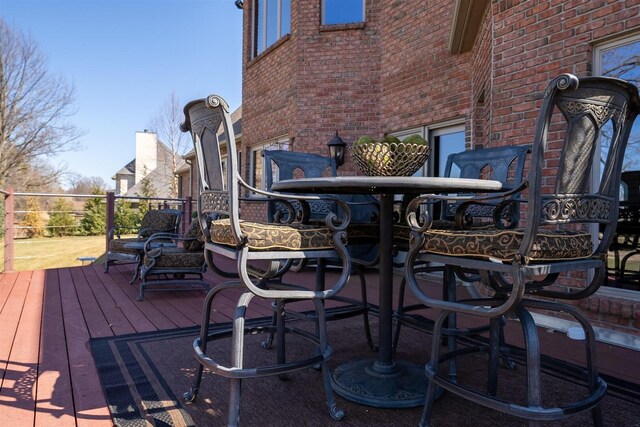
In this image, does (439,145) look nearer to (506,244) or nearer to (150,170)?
(506,244)

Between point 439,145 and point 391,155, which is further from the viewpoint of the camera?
point 439,145

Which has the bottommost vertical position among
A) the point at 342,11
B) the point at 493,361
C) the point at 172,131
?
the point at 493,361

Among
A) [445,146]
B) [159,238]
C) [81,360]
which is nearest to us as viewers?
[81,360]

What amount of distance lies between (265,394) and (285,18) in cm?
651

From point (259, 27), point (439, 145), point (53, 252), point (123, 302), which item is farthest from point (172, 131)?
point (123, 302)

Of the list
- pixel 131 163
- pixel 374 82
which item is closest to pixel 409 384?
pixel 374 82

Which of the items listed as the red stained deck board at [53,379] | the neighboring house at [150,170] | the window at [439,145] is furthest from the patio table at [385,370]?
the neighboring house at [150,170]

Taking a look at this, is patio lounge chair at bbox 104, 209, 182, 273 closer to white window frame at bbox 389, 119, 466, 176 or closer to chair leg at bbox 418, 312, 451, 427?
white window frame at bbox 389, 119, 466, 176

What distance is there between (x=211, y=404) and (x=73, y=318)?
2.07 metres

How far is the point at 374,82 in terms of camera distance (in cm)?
614

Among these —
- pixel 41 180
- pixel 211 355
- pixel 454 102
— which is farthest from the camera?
pixel 41 180

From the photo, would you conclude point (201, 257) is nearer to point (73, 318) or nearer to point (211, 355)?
point (73, 318)

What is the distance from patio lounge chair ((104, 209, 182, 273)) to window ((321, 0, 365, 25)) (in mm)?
3594

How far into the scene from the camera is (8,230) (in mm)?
5445
